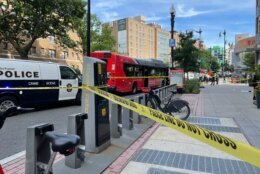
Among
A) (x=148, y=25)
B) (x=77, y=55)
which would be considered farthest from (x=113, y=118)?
(x=148, y=25)

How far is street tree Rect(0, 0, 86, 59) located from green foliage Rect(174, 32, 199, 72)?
1072 centimetres

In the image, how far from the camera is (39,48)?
42250mm

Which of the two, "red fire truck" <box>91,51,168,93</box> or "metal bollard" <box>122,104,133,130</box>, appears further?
"red fire truck" <box>91,51,168,93</box>

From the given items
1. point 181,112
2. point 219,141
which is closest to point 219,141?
point 219,141

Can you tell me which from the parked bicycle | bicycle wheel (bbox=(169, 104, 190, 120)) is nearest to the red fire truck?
the parked bicycle

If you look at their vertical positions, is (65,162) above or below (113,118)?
below

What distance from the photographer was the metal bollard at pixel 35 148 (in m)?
A: 3.48

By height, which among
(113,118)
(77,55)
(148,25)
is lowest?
(113,118)

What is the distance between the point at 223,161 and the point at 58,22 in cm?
2560

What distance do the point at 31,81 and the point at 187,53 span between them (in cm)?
1698

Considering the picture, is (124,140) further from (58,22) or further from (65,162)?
(58,22)

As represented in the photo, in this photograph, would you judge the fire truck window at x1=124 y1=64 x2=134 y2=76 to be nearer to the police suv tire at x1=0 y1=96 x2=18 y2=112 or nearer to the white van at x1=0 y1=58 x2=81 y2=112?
the white van at x1=0 y1=58 x2=81 y2=112

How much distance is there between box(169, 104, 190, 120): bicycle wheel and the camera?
29.3 feet

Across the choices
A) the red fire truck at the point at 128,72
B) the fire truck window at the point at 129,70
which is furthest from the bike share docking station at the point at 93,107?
the fire truck window at the point at 129,70
